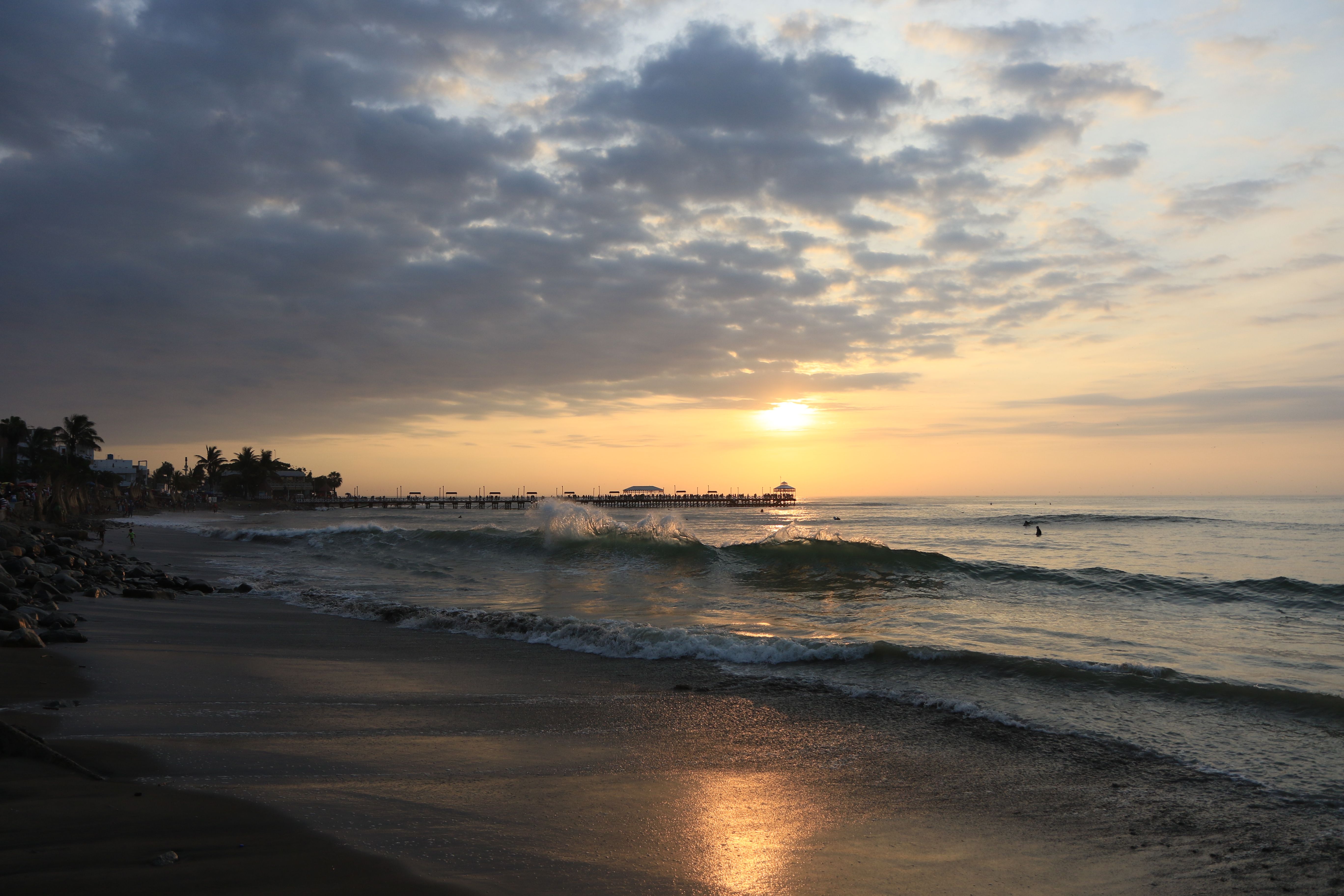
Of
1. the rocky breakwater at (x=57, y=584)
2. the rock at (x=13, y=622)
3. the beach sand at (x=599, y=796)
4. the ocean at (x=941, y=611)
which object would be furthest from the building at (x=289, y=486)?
the beach sand at (x=599, y=796)

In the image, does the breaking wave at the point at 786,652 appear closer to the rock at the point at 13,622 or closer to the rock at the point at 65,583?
the rock at the point at 65,583

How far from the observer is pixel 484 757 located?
5.13 m

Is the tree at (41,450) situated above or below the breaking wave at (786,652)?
above

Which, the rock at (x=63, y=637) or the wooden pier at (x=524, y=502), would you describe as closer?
the rock at (x=63, y=637)

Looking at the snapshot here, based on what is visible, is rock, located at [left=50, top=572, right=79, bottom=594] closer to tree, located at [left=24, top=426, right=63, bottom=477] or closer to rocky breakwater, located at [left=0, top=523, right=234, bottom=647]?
rocky breakwater, located at [left=0, top=523, right=234, bottom=647]

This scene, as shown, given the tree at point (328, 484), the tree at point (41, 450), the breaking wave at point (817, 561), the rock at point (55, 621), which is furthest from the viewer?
the tree at point (328, 484)

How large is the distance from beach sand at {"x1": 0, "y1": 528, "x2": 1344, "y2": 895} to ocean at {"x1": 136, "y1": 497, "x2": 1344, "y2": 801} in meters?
1.12

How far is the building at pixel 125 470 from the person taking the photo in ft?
355

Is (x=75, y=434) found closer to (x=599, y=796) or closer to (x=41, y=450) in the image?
(x=41, y=450)

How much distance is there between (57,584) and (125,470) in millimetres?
140249

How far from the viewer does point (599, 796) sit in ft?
14.8

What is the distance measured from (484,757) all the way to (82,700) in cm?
344

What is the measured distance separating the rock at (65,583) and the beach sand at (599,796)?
20.0 ft

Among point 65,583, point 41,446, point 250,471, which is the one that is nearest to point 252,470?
point 250,471
